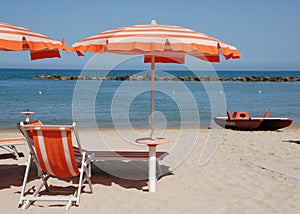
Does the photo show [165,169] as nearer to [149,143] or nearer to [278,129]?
[149,143]

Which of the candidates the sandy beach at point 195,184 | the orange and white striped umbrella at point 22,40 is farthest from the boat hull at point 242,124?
the orange and white striped umbrella at point 22,40

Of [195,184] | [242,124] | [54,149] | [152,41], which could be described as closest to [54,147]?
[54,149]

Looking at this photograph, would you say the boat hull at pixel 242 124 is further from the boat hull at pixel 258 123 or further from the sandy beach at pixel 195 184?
the sandy beach at pixel 195 184

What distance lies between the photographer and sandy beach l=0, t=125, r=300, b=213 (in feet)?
15.3

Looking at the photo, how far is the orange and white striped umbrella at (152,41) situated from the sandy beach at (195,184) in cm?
170

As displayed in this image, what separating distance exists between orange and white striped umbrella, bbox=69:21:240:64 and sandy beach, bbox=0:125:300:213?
1.70 metres

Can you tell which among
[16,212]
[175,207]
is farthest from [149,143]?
[16,212]

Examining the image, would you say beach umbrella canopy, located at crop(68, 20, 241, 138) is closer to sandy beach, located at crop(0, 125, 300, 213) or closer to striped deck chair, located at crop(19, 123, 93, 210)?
striped deck chair, located at crop(19, 123, 93, 210)

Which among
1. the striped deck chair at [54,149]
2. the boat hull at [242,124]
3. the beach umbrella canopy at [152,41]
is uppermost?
the beach umbrella canopy at [152,41]

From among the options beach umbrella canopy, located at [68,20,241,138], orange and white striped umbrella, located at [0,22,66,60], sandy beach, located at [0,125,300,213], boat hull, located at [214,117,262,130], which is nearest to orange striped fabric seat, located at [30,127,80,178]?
sandy beach, located at [0,125,300,213]

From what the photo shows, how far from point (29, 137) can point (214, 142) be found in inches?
217

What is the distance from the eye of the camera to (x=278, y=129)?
41.7ft

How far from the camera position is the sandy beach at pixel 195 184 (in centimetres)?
467

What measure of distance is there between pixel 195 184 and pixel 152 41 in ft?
7.10
